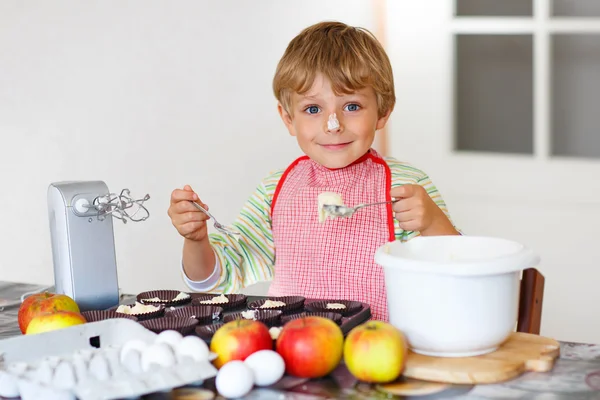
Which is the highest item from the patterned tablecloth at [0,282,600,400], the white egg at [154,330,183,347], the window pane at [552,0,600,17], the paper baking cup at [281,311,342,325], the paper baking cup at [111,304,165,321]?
the window pane at [552,0,600,17]

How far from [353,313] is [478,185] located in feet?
6.60

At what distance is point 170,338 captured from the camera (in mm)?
1215

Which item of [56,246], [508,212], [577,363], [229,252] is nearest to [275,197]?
[229,252]

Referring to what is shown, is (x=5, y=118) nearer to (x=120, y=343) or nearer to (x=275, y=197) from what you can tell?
(x=275, y=197)

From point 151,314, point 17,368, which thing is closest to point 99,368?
point 17,368

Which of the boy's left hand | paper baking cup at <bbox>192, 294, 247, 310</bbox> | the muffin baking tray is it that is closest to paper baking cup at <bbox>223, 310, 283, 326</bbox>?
the muffin baking tray

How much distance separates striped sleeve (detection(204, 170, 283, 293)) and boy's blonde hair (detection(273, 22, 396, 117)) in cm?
22

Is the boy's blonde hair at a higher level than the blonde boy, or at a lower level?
higher

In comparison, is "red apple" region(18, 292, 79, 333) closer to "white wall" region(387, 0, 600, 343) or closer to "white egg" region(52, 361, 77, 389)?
"white egg" region(52, 361, 77, 389)

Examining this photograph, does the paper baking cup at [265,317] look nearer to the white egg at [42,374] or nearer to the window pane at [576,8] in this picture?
the white egg at [42,374]

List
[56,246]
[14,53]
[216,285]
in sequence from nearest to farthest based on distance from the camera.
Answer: [56,246] → [216,285] → [14,53]

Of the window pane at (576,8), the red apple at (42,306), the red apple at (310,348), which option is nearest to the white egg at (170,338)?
the red apple at (310,348)

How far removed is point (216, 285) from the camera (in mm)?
1880

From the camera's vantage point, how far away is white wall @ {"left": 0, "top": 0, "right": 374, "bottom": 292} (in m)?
2.78
